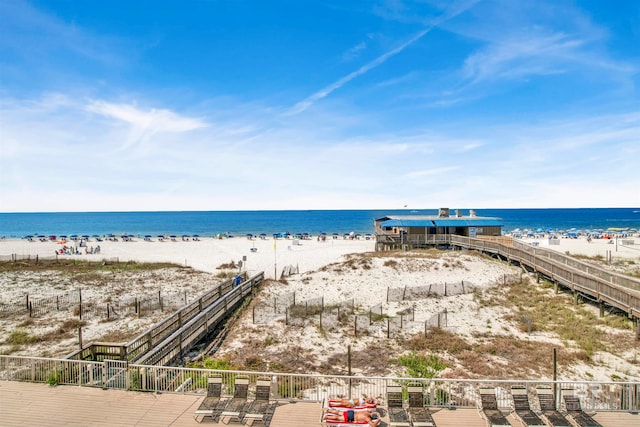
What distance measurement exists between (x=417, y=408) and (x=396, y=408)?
0.51 meters

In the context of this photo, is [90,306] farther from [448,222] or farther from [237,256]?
[448,222]

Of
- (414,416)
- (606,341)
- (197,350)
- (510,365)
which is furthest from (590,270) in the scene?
(197,350)

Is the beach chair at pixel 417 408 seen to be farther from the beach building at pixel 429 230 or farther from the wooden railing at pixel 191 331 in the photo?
the beach building at pixel 429 230

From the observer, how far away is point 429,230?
45.6m

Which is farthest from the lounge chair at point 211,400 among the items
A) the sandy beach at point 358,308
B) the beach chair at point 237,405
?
the sandy beach at point 358,308

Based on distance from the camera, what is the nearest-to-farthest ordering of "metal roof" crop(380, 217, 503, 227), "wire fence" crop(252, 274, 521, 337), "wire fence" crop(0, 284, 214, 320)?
"wire fence" crop(252, 274, 521, 337)
"wire fence" crop(0, 284, 214, 320)
"metal roof" crop(380, 217, 503, 227)

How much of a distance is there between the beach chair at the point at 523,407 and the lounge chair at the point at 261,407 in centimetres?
602

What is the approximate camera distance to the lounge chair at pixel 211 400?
9227 mm

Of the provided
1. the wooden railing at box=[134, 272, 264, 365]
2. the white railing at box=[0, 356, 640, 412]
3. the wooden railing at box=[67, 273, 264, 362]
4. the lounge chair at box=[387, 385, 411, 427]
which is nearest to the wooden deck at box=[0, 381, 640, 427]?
the white railing at box=[0, 356, 640, 412]

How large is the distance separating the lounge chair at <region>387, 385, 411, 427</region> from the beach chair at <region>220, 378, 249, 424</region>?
3641 millimetres

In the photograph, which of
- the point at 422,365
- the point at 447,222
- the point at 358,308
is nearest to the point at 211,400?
the point at 422,365

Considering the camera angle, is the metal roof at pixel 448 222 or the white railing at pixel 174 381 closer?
the white railing at pixel 174 381

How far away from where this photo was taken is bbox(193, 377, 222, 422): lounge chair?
923cm

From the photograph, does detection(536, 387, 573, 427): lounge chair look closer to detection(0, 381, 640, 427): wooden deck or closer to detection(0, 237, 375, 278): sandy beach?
detection(0, 381, 640, 427): wooden deck
